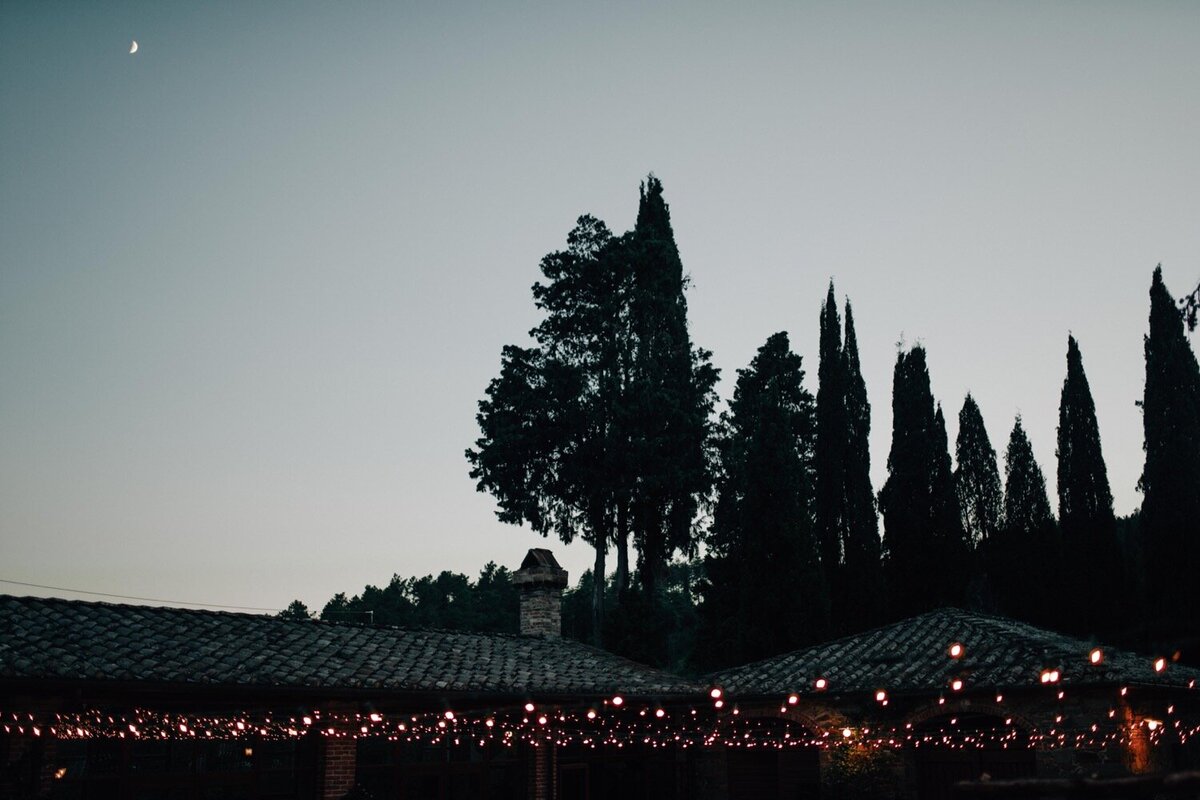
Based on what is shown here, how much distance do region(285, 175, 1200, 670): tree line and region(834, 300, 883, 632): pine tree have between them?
0.24 ft

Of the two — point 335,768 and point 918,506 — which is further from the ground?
point 918,506

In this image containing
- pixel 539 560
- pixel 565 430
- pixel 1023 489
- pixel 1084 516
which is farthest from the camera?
pixel 1023 489

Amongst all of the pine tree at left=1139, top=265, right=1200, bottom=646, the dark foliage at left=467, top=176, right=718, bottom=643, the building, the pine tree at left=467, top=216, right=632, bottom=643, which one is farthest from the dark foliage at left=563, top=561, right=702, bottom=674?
the pine tree at left=1139, top=265, right=1200, bottom=646

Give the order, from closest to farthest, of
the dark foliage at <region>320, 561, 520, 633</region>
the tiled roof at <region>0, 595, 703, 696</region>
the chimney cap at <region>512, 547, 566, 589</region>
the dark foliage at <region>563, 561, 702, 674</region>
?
the tiled roof at <region>0, 595, 703, 696</region>, the chimney cap at <region>512, 547, 566, 589</region>, the dark foliage at <region>563, 561, 702, 674</region>, the dark foliage at <region>320, 561, 520, 633</region>

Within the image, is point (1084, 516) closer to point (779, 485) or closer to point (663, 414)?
point (779, 485)

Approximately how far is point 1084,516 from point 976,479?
5.20m

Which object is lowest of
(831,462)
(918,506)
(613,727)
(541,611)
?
(613,727)

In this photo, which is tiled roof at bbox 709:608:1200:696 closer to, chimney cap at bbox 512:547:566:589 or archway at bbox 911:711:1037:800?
archway at bbox 911:711:1037:800

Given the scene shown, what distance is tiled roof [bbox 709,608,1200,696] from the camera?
14.2m

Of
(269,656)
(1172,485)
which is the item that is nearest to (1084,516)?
(1172,485)

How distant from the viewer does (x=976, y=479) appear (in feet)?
129

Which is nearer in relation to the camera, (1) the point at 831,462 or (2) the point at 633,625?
(2) the point at 633,625

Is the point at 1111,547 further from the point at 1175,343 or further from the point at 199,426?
the point at 199,426

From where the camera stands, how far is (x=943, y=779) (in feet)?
51.8
